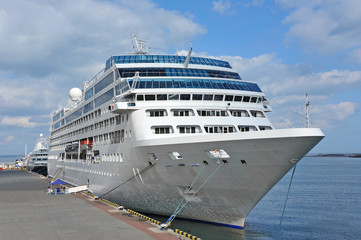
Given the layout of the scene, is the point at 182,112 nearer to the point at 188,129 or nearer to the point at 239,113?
the point at 188,129

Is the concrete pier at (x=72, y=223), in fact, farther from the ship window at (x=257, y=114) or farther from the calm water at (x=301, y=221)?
the ship window at (x=257, y=114)

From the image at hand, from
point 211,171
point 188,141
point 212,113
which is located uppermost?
point 212,113

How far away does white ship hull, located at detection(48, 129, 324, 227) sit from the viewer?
1555cm

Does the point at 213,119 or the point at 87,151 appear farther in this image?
the point at 87,151

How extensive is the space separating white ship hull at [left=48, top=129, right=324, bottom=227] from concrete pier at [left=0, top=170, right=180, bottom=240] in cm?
225

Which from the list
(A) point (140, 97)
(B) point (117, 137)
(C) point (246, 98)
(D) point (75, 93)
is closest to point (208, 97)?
(C) point (246, 98)

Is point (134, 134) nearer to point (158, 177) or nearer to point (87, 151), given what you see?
point (158, 177)

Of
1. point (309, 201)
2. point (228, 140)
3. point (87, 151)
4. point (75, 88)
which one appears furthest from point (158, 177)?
point (75, 88)

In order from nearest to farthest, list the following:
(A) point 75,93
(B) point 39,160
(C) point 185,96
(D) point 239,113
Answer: (C) point 185,96
(D) point 239,113
(A) point 75,93
(B) point 39,160

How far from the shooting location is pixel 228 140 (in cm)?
1603

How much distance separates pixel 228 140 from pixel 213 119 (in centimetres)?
506

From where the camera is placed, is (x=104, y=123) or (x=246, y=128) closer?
(x=246, y=128)

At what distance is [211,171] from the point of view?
58.8ft

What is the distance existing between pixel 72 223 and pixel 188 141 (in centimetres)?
811
